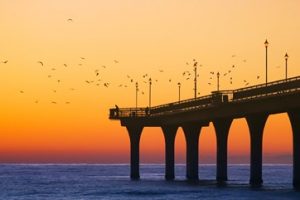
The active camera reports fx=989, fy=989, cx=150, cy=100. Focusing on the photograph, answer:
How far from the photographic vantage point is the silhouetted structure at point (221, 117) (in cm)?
10488

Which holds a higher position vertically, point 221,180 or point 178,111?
point 178,111

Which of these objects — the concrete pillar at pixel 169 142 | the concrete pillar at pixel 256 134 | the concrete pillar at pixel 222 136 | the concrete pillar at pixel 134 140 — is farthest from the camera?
the concrete pillar at pixel 169 142

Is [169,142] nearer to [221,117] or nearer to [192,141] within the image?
[192,141]

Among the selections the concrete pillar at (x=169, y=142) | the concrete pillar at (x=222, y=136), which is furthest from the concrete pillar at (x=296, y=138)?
the concrete pillar at (x=169, y=142)

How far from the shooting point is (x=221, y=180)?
437ft

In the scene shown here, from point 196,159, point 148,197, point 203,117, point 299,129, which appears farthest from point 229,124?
point 148,197

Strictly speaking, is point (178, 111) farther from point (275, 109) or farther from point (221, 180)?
point (275, 109)

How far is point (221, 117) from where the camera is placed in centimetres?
12250

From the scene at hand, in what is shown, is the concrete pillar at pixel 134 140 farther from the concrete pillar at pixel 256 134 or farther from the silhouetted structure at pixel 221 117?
the concrete pillar at pixel 256 134

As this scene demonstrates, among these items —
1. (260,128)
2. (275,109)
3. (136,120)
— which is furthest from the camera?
(136,120)

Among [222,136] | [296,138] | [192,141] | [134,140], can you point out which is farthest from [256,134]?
[134,140]

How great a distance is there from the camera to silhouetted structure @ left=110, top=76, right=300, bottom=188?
105 m

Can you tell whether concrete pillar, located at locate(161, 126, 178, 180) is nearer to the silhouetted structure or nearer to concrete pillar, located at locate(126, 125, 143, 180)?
the silhouetted structure

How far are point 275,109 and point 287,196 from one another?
1256cm
